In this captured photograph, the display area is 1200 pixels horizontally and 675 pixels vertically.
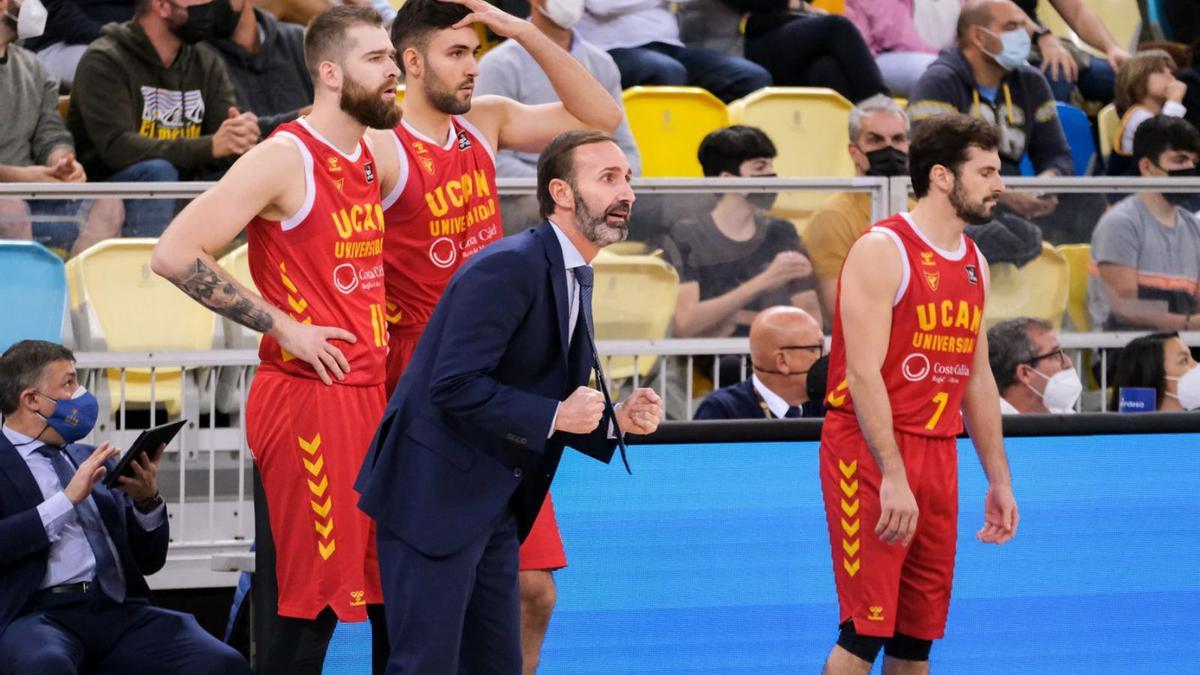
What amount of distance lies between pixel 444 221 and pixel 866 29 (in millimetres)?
5654

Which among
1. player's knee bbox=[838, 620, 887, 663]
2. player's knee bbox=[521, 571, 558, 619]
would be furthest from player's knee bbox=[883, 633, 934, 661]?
player's knee bbox=[521, 571, 558, 619]

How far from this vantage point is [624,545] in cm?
512

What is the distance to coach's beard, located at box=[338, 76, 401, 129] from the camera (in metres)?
4.09

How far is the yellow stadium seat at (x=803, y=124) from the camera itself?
Answer: 8219 millimetres

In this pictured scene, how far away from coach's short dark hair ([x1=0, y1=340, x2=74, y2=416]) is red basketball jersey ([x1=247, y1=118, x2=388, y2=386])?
3.99 ft

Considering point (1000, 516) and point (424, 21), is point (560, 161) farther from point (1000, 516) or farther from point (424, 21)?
point (1000, 516)

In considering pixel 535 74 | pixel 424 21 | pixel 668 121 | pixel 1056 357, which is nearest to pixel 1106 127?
pixel 668 121

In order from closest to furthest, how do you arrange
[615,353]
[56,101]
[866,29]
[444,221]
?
[444,221], [615,353], [56,101], [866,29]

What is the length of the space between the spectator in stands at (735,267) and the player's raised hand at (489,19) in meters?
1.56

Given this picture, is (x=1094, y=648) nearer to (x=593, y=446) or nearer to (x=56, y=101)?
(x=593, y=446)

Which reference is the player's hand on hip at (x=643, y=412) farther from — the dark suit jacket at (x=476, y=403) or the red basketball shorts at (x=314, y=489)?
the red basketball shorts at (x=314, y=489)

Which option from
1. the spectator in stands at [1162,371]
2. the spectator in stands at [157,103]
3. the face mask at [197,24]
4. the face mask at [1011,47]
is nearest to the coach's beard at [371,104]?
the spectator in stands at [157,103]

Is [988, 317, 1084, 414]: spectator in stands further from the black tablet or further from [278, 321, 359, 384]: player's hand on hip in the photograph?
the black tablet

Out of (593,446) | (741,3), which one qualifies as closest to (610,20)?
(741,3)
